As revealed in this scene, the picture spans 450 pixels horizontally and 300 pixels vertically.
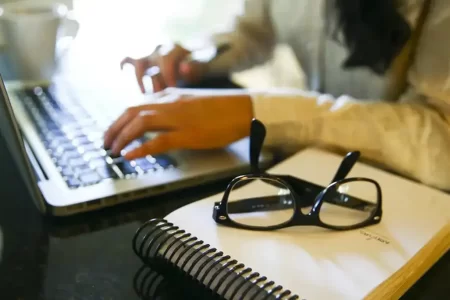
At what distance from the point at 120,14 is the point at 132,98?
1.46 ft

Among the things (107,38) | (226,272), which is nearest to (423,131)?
(226,272)

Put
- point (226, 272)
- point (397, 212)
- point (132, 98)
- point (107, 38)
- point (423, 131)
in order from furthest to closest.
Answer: point (107, 38) → point (132, 98) → point (423, 131) → point (397, 212) → point (226, 272)

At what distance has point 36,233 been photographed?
54 cm

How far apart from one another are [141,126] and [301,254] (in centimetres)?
27

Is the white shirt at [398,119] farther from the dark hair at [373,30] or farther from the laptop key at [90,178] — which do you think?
the laptop key at [90,178]

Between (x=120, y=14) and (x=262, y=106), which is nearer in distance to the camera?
(x=262, y=106)

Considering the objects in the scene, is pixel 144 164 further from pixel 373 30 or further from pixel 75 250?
pixel 373 30

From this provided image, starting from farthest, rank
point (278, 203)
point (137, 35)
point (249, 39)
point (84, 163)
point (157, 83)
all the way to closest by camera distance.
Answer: point (137, 35), point (249, 39), point (157, 83), point (84, 163), point (278, 203)

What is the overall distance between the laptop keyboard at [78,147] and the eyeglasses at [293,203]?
0.43ft

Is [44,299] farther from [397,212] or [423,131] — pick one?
[423,131]

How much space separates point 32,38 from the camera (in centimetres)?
89

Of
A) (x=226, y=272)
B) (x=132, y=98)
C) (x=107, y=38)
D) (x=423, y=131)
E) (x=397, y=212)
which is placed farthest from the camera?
(x=107, y=38)

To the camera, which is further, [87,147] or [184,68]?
[184,68]

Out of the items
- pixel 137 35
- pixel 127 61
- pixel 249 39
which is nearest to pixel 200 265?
pixel 127 61
